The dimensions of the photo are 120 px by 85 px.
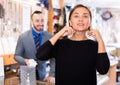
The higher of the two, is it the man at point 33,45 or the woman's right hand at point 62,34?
the woman's right hand at point 62,34

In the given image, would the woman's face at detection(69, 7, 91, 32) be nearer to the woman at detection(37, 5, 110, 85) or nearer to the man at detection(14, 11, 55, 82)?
the woman at detection(37, 5, 110, 85)

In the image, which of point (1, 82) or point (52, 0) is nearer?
point (1, 82)

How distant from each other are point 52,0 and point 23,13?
787 millimetres

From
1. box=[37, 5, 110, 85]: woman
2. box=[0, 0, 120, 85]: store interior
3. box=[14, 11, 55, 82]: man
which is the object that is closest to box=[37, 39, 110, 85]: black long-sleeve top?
box=[37, 5, 110, 85]: woman

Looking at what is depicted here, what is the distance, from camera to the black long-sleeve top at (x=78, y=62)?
1.34m

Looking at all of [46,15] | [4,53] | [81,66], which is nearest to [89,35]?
[81,66]

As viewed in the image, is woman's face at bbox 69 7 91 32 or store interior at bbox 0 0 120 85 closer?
woman's face at bbox 69 7 91 32

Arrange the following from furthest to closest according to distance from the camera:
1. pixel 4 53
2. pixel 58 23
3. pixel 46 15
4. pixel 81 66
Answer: pixel 58 23 → pixel 46 15 → pixel 4 53 → pixel 81 66

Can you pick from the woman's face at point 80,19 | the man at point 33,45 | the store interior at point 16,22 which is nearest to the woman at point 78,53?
the woman's face at point 80,19

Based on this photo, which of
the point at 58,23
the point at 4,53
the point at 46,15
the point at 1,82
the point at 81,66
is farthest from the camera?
the point at 58,23

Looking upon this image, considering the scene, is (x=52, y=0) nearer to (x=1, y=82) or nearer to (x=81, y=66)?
(x=1, y=82)

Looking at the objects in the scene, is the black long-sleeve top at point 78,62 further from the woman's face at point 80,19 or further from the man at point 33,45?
the man at point 33,45

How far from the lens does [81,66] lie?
4.42ft

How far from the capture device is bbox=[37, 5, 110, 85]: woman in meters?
1.35
